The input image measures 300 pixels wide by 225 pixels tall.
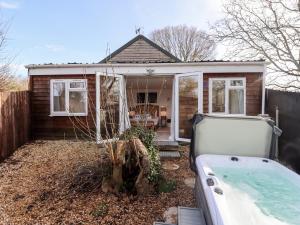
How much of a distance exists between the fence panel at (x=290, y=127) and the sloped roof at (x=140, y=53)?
6087 mm

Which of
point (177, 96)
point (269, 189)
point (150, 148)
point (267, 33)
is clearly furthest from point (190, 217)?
point (267, 33)

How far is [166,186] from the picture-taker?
14.9 ft

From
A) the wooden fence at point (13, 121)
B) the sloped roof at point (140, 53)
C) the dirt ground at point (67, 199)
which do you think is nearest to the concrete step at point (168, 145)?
the dirt ground at point (67, 199)

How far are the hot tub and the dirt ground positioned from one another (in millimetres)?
686

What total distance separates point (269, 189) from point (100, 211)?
2.60 metres

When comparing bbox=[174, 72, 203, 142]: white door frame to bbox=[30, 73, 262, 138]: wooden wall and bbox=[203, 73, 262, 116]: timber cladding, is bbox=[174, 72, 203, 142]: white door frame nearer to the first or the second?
bbox=[203, 73, 262, 116]: timber cladding

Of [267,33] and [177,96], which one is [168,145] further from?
[267,33]

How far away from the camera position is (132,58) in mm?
11680

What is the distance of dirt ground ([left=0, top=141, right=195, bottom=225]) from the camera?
3.62m

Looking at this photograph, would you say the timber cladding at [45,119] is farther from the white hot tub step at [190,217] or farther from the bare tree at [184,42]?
the bare tree at [184,42]

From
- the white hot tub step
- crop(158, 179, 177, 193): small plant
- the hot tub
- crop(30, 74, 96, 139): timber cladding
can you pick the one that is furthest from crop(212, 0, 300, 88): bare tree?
the white hot tub step

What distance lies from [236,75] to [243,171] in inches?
182

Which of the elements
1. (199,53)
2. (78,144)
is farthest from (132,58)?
(199,53)

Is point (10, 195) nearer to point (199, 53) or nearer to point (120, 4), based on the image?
point (120, 4)
